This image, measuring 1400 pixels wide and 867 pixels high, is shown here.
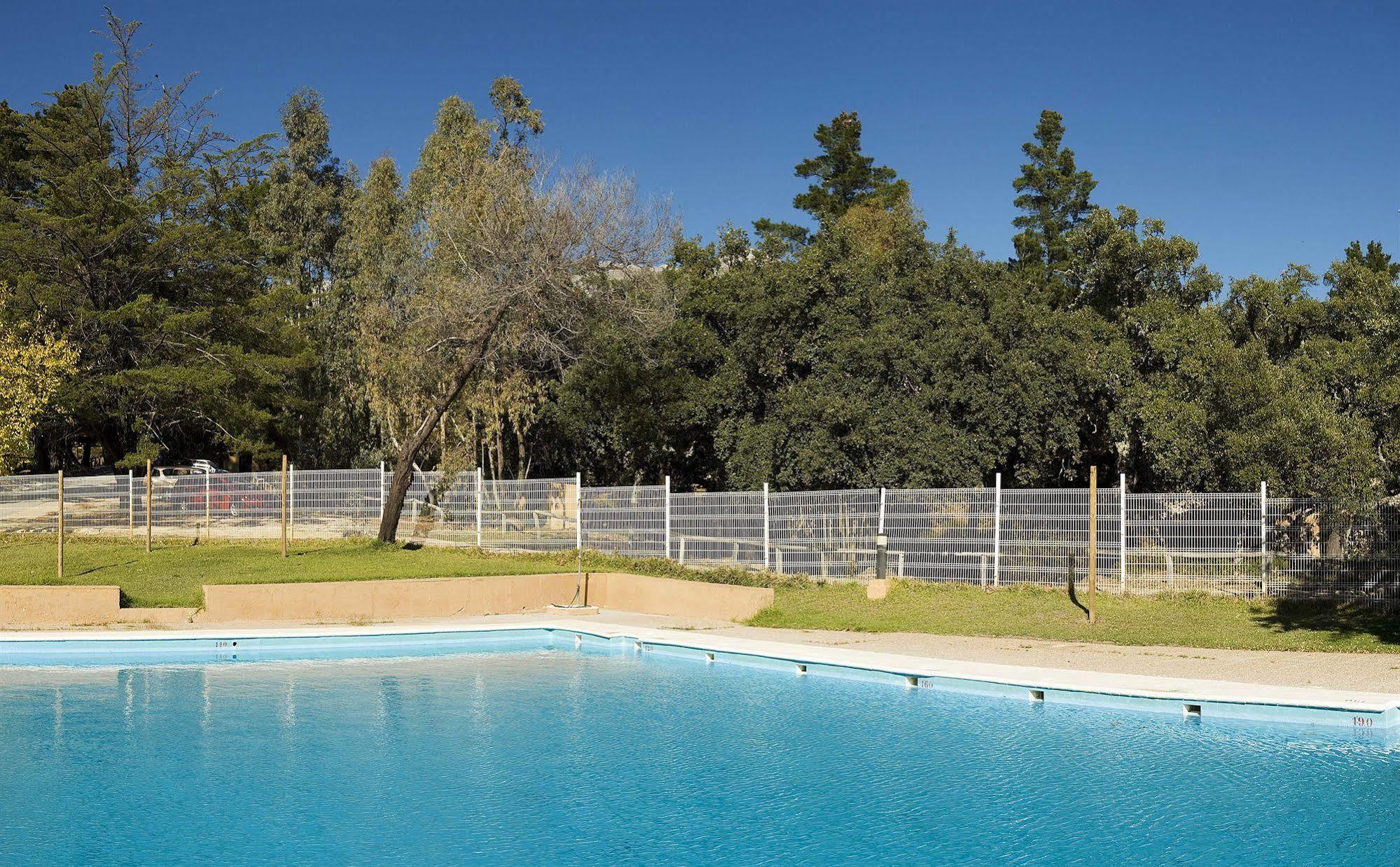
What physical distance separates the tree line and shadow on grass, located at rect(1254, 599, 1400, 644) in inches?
61.9

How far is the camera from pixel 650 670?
45.5 ft

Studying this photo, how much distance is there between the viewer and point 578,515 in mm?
20922

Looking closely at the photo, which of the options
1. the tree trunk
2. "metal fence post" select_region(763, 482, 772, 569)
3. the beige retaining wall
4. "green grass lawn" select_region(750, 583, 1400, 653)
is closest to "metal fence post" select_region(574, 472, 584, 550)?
the beige retaining wall

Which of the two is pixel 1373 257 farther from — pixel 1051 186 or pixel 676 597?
pixel 676 597

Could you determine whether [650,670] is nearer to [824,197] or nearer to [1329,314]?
[1329,314]

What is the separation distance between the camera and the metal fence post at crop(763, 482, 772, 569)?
18.7 m

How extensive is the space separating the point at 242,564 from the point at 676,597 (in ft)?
24.8

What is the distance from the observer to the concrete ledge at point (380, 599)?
16219 mm

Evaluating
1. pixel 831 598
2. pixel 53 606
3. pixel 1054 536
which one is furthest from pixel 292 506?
pixel 1054 536

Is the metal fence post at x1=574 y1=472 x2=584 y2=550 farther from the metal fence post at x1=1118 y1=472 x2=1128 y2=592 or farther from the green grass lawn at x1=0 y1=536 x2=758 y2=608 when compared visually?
the metal fence post at x1=1118 y1=472 x2=1128 y2=592

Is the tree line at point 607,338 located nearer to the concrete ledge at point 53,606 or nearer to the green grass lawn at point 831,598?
the green grass lawn at point 831,598

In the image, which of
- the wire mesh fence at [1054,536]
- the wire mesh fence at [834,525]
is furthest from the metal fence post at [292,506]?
the wire mesh fence at [1054,536]

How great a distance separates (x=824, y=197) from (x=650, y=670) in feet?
134

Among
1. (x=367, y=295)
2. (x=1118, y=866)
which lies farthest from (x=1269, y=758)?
(x=367, y=295)
